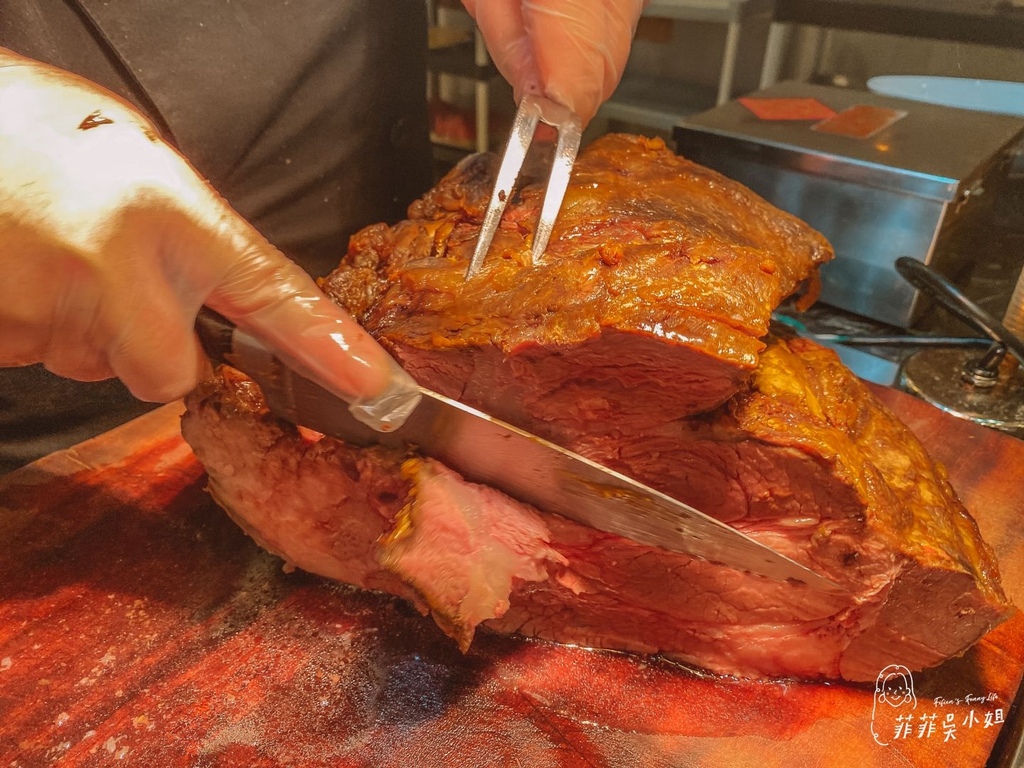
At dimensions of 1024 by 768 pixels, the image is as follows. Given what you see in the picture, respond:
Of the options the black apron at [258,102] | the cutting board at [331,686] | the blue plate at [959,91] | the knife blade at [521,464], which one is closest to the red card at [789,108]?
the blue plate at [959,91]

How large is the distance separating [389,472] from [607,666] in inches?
28.9

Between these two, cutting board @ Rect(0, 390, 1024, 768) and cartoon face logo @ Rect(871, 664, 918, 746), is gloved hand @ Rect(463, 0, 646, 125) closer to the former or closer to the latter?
cutting board @ Rect(0, 390, 1024, 768)

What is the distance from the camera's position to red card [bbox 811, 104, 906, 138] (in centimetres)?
322

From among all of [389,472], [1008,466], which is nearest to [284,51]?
[389,472]

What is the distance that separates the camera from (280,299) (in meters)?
1.51

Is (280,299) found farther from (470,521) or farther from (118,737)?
(118,737)

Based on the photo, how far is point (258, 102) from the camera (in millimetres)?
2582

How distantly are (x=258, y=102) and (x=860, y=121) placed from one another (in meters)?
2.48

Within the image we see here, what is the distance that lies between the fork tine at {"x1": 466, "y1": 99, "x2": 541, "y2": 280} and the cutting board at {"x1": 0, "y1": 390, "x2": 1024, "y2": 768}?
0.97 m

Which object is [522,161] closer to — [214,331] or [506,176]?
[506,176]

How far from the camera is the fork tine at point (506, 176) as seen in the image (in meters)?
1.80

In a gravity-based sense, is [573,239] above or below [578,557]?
above

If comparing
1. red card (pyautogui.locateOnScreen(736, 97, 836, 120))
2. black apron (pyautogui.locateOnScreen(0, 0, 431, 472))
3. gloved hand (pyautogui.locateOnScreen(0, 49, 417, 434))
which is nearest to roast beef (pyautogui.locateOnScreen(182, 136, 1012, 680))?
gloved hand (pyautogui.locateOnScreen(0, 49, 417, 434))

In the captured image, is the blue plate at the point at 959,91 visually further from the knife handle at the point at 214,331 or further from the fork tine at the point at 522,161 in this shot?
the knife handle at the point at 214,331
